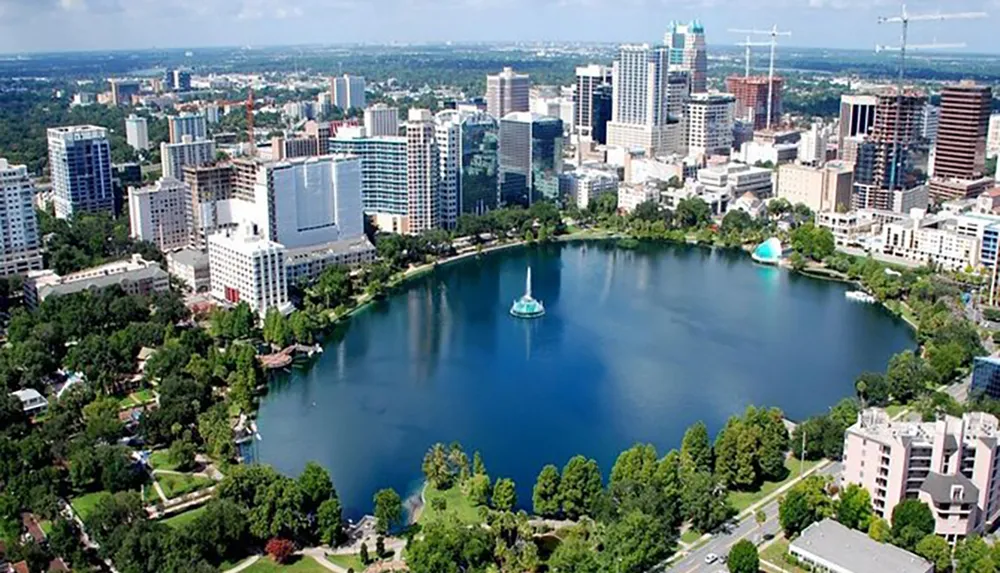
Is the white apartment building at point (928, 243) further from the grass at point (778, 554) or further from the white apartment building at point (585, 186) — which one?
the grass at point (778, 554)

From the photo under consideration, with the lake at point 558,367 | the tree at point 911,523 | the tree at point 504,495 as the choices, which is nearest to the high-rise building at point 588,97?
the lake at point 558,367

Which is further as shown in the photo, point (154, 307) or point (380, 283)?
point (380, 283)

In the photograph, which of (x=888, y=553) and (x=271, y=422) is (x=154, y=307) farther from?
(x=888, y=553)

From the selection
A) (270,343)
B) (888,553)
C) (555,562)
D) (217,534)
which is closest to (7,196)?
(270,343)

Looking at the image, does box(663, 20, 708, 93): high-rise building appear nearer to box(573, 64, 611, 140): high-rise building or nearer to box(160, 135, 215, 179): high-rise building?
box(573, 64, 611, 140): high-rise building

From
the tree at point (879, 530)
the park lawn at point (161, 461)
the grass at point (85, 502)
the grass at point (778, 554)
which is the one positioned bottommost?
the grass at point (778, 554)

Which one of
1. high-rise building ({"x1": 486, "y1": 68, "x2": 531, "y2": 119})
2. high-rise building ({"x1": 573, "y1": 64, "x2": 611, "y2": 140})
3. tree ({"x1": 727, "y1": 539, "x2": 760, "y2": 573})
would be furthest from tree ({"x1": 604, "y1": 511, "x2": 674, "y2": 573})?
high-rise building ({"x1": 486, "y1": 68, "x2": 531, "y2": 119})

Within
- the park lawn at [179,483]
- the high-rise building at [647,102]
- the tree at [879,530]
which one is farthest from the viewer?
the high-rise building at [647,102]

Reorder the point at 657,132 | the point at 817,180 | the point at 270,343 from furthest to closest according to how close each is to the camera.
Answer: the point at 657,132 → the point at 817,180 → the point at 270,343

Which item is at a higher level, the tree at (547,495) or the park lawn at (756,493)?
the tree at (547,495)
